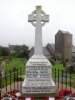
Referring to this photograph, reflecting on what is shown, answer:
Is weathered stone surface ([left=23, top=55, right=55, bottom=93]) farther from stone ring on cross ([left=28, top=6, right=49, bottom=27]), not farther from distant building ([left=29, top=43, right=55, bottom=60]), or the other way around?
distant building ([left=29, top=43, right=55, bottom=60])

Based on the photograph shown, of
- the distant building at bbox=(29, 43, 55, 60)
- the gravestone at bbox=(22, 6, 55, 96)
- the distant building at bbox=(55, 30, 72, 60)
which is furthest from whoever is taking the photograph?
the distant building at bbox=(55, 30, 72, 60)

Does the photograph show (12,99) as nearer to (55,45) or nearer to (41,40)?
(41,40)

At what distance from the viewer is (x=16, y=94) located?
1761cm

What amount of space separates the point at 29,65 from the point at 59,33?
75502 millimetres

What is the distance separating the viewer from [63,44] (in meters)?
93.4

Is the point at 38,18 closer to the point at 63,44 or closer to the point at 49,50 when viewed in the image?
the point at 63,44

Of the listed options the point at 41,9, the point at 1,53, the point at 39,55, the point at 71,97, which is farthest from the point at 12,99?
the point at 1,53

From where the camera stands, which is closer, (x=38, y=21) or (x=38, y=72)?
(x=38, y=72)

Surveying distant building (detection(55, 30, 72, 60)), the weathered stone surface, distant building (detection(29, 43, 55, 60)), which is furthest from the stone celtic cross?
distant building (detection(55, 30, 72, 60))

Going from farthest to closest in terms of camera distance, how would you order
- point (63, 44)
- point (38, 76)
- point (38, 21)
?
point (63, 44) → point (38, 21) → point (38, 76)

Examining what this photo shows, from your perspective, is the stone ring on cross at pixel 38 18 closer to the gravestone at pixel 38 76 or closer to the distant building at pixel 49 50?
the gravestone at pixel 38 76

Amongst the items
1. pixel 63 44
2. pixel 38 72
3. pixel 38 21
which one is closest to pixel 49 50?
pixel 63 44

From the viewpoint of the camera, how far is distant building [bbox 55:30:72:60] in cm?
9215

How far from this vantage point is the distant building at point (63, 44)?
302ft
